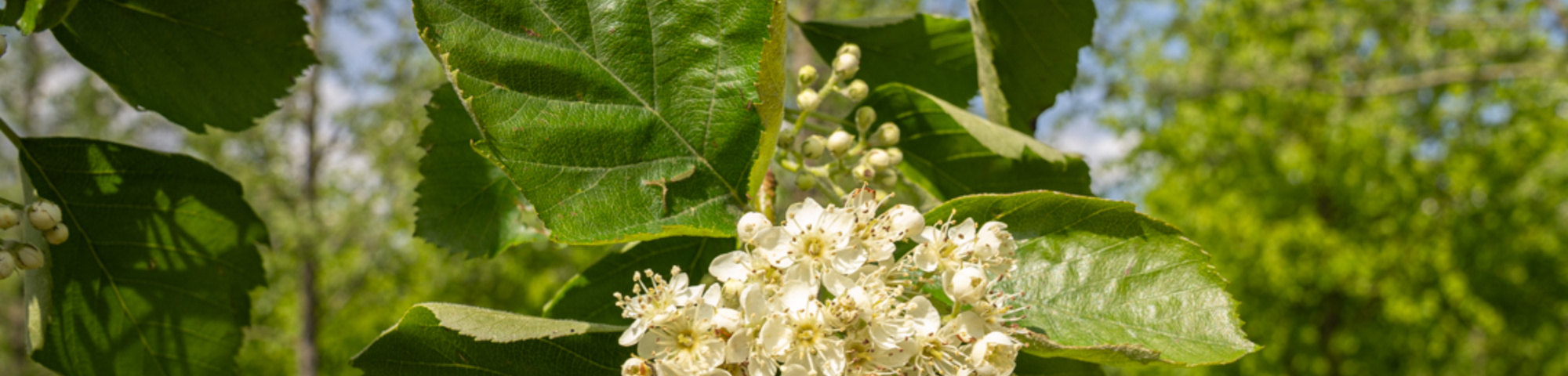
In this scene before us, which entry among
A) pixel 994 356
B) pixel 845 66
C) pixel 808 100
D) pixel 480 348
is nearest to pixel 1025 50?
pixel 845 66

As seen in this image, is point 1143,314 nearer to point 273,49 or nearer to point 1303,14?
point 273,49

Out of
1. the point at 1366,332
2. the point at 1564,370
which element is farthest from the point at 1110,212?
the point at 1366,332

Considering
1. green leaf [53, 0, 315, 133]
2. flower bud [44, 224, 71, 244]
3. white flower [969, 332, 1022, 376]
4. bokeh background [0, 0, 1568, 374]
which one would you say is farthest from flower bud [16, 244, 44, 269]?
bokeh background [0, 0, 1568, 374]

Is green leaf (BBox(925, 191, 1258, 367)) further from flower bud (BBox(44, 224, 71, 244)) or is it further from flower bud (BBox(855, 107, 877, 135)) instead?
flower bud (BBox(44, 224, 71, 244))

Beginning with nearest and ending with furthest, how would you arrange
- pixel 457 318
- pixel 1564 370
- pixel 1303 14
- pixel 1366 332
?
pixel 457 318
pixel 1564 370
pixel 1303 14
pixel 1366 332

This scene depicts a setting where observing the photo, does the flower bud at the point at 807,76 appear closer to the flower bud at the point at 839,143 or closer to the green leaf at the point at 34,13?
the flower bud at the point at 839,143

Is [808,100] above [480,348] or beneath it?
above

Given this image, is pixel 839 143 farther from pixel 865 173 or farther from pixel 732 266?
pixel 732 266
